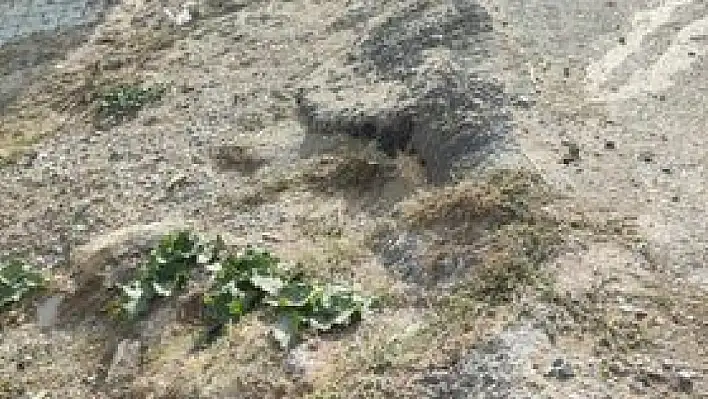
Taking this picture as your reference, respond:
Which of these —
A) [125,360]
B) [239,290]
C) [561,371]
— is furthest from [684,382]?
[125,360]

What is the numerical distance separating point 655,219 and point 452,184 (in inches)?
62.8

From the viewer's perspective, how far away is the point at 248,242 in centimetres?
895

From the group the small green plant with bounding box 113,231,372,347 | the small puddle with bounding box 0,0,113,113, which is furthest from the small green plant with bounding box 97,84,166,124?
the small green plant with bounding box 113,231,372,347

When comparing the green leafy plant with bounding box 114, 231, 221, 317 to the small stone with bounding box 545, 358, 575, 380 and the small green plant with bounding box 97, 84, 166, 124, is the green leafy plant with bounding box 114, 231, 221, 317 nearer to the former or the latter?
the small stone with bounding box 545, 358, 575, 380

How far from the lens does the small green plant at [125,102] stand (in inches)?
469

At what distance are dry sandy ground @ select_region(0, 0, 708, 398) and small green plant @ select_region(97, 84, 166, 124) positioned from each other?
0.20m

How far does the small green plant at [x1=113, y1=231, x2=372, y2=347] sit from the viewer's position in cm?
766

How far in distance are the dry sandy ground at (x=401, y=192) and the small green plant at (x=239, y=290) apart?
158 millimetres

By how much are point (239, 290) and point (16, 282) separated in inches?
94.4

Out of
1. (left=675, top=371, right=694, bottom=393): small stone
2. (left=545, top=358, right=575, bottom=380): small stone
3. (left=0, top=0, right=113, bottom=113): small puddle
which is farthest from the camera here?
(left=0, top=0, right=113, bottom=113): small puddle

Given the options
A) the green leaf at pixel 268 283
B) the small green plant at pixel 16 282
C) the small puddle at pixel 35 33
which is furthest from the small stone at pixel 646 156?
the small puddle at pixel 35 33

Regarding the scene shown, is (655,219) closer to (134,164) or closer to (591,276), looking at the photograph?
(591,276)

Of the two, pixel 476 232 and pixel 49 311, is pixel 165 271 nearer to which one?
pixel 49 311

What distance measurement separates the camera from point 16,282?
9.41m
